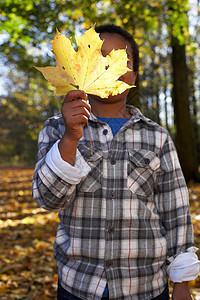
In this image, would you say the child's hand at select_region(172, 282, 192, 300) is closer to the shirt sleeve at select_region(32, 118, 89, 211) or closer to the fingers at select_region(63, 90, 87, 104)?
the shirt sleeve at select_region(32, 118, 89, 211)

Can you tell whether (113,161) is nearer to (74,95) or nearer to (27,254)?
(74,95)

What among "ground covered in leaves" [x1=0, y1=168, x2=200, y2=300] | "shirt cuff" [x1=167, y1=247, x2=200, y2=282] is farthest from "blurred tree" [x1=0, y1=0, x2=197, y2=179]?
"shirt cuff" [x1=167, y1=247, x2=200, y2=282]

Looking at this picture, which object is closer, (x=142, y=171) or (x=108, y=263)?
(x=108, y=263)

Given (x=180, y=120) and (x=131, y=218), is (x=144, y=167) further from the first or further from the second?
(x=180, y=120)

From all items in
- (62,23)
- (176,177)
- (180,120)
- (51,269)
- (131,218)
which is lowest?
(51,269)

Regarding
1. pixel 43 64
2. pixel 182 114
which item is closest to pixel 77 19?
pixel 43 64

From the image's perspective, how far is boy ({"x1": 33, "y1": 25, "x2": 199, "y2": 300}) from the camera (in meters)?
1.30

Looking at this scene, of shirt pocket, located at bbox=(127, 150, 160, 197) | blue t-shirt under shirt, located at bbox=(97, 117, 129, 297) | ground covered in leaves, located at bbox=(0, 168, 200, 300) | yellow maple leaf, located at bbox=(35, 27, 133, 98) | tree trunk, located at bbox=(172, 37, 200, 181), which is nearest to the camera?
yellow maple leaf, located at bbox=(35, 27, 133, 98)

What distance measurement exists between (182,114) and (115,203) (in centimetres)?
714

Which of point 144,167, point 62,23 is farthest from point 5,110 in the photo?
point 144,167

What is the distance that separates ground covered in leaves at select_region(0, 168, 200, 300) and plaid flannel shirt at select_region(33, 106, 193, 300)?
1.60m

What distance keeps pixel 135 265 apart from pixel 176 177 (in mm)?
→ 500

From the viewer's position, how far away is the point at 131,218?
141cm

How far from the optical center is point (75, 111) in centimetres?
116
